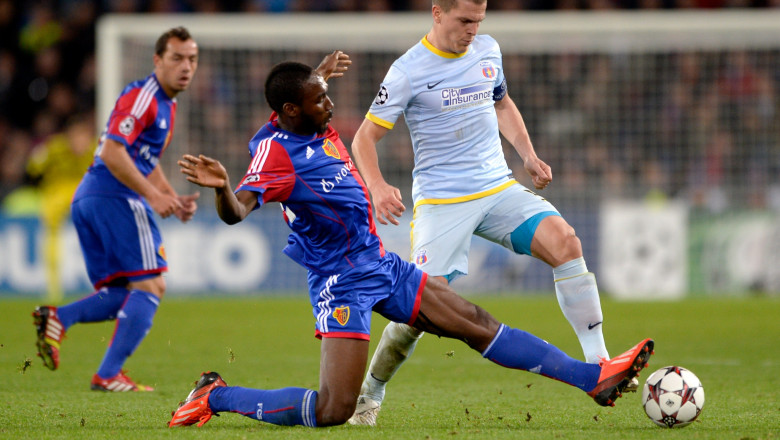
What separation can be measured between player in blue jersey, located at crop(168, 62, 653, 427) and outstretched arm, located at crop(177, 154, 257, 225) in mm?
324

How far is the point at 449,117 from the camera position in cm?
580

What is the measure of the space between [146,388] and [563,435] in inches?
115

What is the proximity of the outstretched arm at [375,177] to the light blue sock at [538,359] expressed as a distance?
2.38ft

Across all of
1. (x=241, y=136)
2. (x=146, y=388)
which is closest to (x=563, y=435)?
(x=146, y=388)

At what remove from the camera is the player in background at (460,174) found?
5.38m

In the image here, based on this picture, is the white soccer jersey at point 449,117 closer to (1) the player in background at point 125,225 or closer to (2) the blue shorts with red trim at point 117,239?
(1) the player in background at point 125,225

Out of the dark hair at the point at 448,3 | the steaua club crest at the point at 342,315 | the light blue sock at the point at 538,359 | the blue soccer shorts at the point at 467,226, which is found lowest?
the light blue sock at the point at 538,359

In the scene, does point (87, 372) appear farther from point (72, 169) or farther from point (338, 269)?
point (72, 169)

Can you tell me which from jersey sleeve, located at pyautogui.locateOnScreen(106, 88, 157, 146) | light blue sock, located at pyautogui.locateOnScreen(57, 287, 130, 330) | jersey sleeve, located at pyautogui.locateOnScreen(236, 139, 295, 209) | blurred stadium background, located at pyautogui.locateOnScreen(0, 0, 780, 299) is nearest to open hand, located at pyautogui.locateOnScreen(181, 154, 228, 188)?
jersey sleeve, located at pyautogui.locateOnScreen(236, 139, 295, 209)

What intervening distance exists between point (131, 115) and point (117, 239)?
30.3 inches

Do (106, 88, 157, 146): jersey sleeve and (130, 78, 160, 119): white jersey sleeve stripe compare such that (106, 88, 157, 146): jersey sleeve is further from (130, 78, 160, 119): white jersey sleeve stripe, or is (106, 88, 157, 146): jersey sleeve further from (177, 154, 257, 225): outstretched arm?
(177, 154, 257, 225): outstretched arm

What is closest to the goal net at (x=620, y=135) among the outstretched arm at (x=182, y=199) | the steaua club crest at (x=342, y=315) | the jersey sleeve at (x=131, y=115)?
the outstretched arm at (x=182, y=199)

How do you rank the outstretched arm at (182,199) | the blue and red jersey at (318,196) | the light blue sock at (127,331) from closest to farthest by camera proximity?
the blue and red jersey at (318,196) → the outstretched arm at (182,199) → the light blue sock at (127,331)

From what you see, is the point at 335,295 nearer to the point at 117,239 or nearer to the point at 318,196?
the point at 318,196
